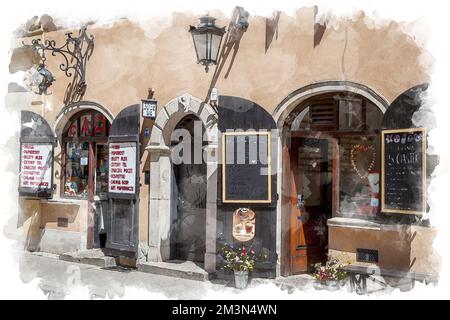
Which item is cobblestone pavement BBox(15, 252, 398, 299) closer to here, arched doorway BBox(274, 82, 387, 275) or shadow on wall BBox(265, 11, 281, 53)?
arched doorway BBox(274, 82, 387, 275)

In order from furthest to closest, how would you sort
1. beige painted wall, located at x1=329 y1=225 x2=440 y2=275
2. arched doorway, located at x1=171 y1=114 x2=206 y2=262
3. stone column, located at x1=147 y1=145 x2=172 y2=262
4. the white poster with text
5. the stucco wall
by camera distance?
the white poster with text
arched doorway, located at x1=171 y1=114 x2=206 y2=262
stone column, located at x1=147 y1=145 x2=172 y2=262
the stucco wall
beige painted wall, located at x1=329 y1=225 x2=440 y2=275

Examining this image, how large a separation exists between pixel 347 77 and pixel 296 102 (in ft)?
2.84

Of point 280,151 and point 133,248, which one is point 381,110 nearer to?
point 280,151

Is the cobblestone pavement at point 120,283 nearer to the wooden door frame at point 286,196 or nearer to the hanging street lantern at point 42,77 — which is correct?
the wooden door frame at point 286,196

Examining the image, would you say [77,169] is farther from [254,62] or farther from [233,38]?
[254,62]

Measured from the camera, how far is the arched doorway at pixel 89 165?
32.4 ft

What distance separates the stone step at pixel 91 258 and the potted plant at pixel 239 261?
255 centimetres

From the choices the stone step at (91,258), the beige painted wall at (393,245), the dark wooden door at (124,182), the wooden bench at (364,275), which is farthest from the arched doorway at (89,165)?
the wooden bench at (364,275)

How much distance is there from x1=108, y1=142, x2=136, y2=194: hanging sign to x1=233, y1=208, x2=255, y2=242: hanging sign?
6.79 ft

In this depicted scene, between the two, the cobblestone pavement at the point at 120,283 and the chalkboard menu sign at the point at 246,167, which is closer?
the cobblestone pavement at the point at 120,283

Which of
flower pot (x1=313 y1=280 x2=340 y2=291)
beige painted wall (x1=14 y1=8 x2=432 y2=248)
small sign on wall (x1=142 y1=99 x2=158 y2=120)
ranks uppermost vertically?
beige painted wall (x1=14 y1=8 x2=432 y2=248)

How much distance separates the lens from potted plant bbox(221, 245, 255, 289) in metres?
7.32

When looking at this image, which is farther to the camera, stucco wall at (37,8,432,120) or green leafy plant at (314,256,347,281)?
green leafy plant at (314,256,347,281)

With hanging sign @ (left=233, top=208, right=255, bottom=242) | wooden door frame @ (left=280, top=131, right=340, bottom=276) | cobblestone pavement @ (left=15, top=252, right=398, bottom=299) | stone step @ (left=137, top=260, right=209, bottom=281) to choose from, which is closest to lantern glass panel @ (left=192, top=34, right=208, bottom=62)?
wooden door frame @ (left=280, top=131, right=340, bottom=276)
